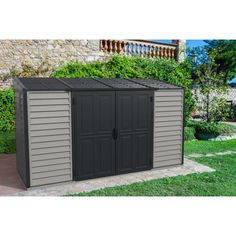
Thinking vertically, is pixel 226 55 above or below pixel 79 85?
above

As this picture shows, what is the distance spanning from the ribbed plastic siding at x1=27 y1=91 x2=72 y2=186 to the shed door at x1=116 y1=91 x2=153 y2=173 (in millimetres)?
1419

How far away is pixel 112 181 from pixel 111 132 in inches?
49.6

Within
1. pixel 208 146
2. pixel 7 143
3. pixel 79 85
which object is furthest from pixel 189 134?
pixel 7 143

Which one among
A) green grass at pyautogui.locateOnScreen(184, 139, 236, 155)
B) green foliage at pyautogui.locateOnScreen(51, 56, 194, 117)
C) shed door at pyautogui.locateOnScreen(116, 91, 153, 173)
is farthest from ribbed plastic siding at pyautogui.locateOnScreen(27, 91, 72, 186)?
green grass at pyautogui.locateOnScreen(184, 139, 236, 155)

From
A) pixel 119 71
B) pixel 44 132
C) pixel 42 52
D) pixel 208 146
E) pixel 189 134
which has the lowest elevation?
pixel 208 146

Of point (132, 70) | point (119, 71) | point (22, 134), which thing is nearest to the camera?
point (22, 134)

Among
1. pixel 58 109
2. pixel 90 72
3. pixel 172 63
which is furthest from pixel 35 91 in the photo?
pixel 172 63

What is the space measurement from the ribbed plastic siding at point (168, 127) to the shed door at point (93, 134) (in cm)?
142

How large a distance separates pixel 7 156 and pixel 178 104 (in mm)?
5886

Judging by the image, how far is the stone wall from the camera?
38.9ft

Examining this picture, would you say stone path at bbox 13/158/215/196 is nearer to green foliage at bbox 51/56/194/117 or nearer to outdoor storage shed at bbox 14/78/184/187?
outdoor storage shed at bbox 14/78/184/187

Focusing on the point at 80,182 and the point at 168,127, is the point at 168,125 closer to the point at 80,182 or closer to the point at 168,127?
the point at 168,127

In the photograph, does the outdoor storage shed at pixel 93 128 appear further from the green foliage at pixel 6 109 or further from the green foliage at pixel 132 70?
the green foliage at pixel 132 70

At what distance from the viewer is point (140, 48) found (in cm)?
1429
